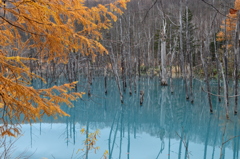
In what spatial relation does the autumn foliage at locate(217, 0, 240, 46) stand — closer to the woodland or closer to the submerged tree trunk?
the woodland

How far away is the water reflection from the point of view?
5895 millimetres

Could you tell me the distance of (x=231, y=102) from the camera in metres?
11.5

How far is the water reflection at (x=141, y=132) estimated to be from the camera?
19.3ft

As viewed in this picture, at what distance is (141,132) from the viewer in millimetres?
7762

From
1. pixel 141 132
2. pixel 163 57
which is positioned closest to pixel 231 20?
pixel 141 132

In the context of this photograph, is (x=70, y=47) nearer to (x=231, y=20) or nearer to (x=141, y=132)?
(x=141, y=132)

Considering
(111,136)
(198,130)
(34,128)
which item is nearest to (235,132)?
(198,130)

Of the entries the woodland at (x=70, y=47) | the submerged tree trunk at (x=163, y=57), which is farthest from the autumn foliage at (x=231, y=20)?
the submerged tree trunk at (x=163, y=57)

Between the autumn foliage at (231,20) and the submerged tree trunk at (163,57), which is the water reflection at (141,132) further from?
the submerged tree trunk at (163,57)

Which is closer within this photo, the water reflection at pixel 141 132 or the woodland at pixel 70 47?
the woodland at pixel 70 47

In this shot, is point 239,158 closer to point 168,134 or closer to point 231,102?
point 168,134

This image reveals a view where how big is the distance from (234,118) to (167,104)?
4.16m

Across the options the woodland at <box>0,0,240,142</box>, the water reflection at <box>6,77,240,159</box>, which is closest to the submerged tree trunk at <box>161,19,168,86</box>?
the woodland at <box>0,0,240,142</box>

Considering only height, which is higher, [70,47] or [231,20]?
[231,20]
